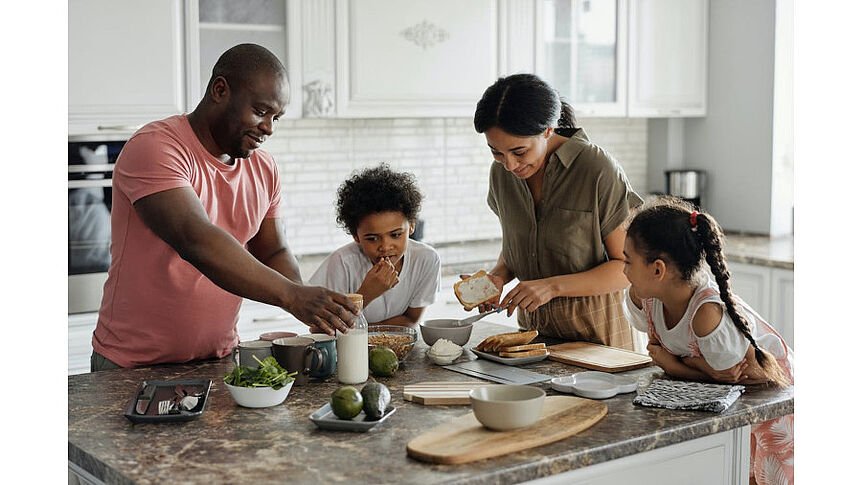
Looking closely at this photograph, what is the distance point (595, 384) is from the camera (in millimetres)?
2115

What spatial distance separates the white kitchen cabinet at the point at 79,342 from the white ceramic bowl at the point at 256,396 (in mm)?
1919

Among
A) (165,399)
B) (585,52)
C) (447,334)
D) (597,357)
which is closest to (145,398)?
(165,399)

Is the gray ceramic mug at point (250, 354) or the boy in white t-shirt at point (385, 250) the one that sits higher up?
the boy in white t-shirt at point (385, 250)

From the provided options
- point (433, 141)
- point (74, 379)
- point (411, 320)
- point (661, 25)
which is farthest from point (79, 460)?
point (661, 25)

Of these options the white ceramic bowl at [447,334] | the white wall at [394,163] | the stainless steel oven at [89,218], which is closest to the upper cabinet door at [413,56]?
the white wall at [394,163]

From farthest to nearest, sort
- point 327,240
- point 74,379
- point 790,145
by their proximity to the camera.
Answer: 1. point 790,145
2. point 327,240
3. point 74,379

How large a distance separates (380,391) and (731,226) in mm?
3886

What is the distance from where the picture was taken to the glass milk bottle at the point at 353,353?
2.17 metres

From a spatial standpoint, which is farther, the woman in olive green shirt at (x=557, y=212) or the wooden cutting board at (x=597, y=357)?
the woman in olive green shirt at (x=557, y=212)

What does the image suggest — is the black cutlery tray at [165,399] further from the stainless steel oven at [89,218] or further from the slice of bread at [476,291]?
the stainless steel oven at [89,218]

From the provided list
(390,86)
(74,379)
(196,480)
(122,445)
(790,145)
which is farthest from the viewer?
(790,145)

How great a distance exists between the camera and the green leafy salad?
1.98m

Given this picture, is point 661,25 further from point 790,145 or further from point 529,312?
point 529,312

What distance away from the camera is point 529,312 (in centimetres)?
275
